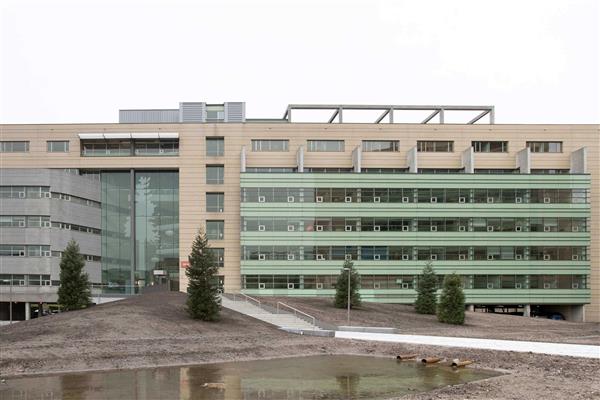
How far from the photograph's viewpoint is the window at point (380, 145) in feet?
272

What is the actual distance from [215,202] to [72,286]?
30930 mm

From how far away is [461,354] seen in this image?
35.4m

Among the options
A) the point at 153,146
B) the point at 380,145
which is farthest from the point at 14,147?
the point at 380,145

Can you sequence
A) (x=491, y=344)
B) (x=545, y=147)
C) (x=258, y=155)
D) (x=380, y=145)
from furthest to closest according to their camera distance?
(x=545, y=147)
(x=380, y=145)
(x=258, y=155)
(x=491, y=344)

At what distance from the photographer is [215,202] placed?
81.8m

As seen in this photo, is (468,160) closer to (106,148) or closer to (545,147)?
(545,147)

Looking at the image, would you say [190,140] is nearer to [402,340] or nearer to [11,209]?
[11,209]

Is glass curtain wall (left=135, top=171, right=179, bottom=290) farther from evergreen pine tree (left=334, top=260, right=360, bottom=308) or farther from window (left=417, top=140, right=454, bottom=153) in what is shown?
window (left=417, top=140, right=454, bottom=153)

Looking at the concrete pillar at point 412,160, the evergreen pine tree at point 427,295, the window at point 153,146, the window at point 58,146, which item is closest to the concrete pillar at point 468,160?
the concrete pillar at point 412,160

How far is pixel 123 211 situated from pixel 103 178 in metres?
4.96

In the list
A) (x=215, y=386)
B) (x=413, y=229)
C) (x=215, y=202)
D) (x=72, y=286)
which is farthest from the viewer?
(x=215, y=202)

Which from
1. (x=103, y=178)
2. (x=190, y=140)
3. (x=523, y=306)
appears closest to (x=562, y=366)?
(x=523, y=306)

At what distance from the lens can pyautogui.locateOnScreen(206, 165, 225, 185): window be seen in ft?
269

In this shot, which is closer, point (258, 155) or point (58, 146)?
point (58, 146)
